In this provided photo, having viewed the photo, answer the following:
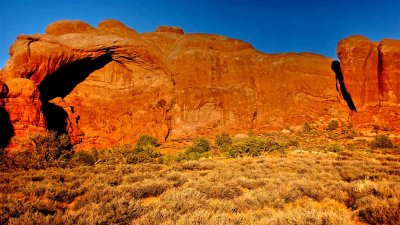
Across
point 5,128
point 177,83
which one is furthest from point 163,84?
point 5,128

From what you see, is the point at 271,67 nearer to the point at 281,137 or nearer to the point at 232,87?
the point at 232,87

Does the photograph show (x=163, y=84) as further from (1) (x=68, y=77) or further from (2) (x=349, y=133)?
(2) (x=349, y=133)

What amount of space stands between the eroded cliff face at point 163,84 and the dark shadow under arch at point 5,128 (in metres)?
8.48

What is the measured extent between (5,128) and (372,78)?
4510 centimetres

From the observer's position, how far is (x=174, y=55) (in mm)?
40625

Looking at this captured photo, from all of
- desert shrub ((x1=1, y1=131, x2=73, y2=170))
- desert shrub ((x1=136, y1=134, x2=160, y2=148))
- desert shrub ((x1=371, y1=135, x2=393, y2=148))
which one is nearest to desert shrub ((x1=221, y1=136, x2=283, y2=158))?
desert shrub ((x1=371, y1=135, x2=393, y2=148))

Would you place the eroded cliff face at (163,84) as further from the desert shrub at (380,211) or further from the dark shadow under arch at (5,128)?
the desert shrub at (380,211)

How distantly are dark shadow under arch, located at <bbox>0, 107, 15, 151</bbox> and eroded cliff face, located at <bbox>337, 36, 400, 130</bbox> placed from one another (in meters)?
41.8

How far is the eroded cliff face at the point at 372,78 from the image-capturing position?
35781mm

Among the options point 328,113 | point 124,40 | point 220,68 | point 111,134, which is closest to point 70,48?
point 124,40

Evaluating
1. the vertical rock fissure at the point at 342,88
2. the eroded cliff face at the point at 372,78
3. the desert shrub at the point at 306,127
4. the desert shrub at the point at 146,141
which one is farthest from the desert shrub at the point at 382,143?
the desert shrub at the point at 146,141

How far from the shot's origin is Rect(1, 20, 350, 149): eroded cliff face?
31797mm

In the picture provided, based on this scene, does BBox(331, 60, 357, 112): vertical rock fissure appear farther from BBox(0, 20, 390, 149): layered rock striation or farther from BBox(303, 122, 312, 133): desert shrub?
BBox(303, 122, 312, 133): desert shrub

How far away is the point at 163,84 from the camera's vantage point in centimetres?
3781
